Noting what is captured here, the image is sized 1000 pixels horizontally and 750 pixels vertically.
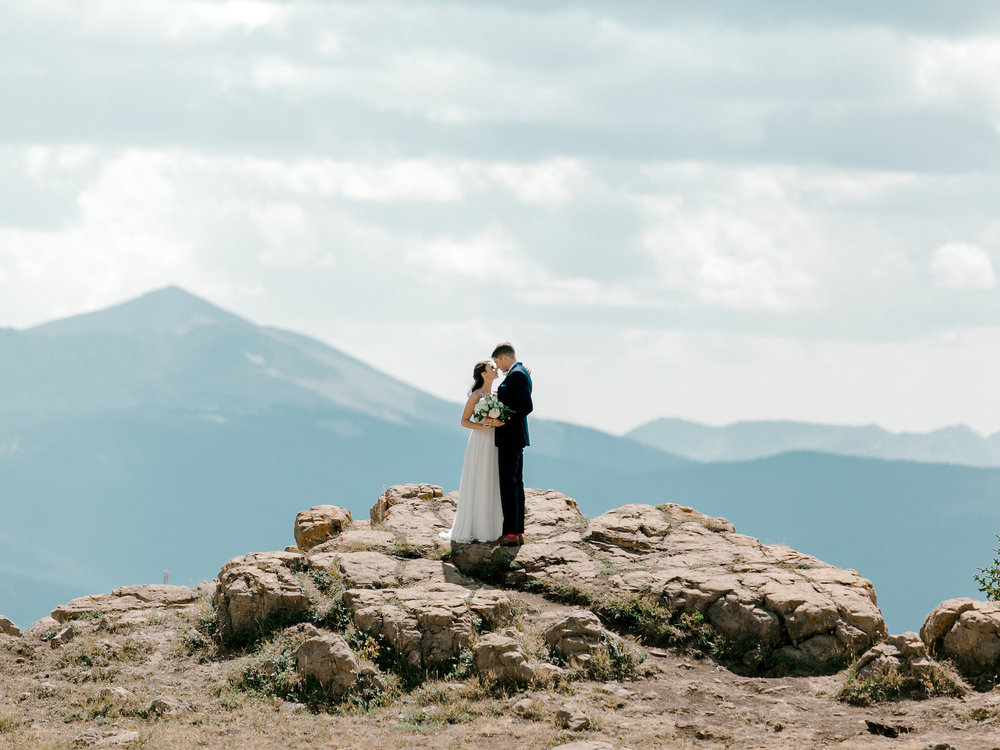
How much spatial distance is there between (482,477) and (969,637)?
8284 mm

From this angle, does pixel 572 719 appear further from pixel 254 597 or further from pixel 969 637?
pixel 254 597

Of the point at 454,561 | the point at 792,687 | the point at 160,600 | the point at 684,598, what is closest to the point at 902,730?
the point at 792,687

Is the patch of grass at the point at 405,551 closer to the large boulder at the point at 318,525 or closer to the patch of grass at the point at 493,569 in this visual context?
the patch of grass at the point at 493,569

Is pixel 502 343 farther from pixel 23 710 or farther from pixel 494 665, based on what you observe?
pixel 23 710

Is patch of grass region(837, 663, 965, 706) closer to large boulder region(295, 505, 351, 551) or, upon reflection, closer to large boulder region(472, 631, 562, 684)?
large boulder region(472, 631, 562, 684)

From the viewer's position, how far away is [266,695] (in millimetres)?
14109

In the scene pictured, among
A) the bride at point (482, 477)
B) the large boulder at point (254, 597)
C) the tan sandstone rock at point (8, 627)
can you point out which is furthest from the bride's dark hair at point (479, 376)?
the tan sandstone rock at point (8, 627)

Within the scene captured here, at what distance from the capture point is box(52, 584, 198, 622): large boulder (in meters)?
18.6

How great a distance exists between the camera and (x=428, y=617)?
1488 centimetres

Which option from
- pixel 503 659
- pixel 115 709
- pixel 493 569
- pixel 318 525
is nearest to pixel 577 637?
pixel 503 659

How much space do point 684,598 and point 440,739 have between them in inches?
211

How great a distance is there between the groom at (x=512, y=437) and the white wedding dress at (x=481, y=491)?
0.17m

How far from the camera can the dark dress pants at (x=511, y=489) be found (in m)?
18.2

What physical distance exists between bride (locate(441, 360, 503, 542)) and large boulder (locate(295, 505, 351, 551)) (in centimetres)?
345
